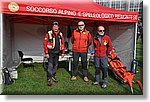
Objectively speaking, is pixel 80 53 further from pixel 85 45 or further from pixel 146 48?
pixel 146 48

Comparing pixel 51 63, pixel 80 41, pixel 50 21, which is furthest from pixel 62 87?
pixel 50 21

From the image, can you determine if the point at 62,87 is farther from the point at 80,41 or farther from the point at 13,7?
the point at 13,7

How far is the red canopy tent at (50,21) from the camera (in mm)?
5055

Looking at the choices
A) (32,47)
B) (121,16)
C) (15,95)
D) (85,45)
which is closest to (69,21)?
(32,47)

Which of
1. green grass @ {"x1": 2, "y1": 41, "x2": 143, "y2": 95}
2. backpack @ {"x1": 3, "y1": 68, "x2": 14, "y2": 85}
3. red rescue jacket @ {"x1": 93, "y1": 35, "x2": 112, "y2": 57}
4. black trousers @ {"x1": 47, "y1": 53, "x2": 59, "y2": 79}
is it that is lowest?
green grass @ {"x1": 2, "y1": 41, "x2": 143, "y2": 95}

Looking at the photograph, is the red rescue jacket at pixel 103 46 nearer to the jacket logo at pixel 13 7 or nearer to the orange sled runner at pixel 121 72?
the orange sled runner at pixel 121 72

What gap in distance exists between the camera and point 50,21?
831 centimetres

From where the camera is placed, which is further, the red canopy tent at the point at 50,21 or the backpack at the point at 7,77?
the red canopy tent at the point at 50,21

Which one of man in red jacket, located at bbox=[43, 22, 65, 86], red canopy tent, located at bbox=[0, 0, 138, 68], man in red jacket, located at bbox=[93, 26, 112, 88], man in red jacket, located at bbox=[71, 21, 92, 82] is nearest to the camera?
man in red jacket, located at bbox=[93, 26, 112, 88]

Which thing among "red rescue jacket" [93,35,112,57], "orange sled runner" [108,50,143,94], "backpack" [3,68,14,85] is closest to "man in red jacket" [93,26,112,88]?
"red rescue jacket" [93,35,112,57]

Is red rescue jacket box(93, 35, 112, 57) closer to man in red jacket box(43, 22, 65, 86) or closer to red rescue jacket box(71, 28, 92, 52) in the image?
red rescue jacket box(71, 28, 92, 52)

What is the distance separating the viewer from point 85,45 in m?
5.29

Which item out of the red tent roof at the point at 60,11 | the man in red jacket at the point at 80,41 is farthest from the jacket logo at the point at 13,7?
the man in red jacket at the point at 80,41

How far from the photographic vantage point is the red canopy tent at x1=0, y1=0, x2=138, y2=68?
5.05 meters
